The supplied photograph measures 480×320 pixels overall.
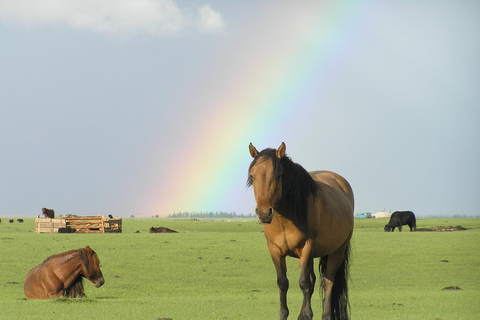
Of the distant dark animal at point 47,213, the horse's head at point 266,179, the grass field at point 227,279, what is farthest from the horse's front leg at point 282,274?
the distant dark animal at point 47,213

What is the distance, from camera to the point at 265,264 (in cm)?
2797

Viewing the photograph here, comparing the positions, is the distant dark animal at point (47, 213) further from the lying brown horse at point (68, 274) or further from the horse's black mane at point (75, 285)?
the horse's black mane at point (75, 285)

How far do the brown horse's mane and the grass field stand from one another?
446cm

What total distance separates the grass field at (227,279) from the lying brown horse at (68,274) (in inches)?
25.9

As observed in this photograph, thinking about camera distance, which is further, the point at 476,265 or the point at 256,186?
the point at 476,265

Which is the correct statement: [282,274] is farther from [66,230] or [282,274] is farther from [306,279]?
[66,230]

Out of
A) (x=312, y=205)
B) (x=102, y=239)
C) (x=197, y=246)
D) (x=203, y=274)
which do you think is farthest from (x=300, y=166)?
(x=102, y=239)

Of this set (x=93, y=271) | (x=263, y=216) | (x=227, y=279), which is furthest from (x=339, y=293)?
(x=227, y=279)

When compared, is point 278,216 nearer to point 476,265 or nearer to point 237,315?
point 237,315

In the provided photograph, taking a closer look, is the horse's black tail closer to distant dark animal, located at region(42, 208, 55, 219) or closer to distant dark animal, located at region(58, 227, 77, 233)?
distant dark animal, located at region(58, 227, 77, 233)

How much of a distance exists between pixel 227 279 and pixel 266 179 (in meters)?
16.4

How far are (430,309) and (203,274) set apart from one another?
13.1 m

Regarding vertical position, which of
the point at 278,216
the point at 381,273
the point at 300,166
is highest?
the point at 300,166

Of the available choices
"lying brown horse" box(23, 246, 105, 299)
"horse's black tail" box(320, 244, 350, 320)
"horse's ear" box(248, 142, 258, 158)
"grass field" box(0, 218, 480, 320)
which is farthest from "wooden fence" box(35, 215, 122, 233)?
"horse's ear" box(248, 142, 258, 158)
